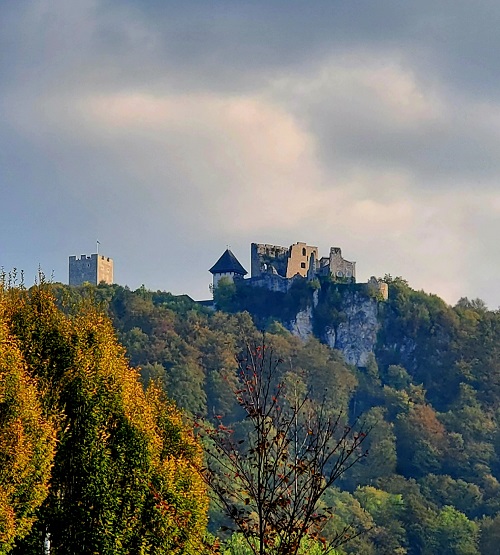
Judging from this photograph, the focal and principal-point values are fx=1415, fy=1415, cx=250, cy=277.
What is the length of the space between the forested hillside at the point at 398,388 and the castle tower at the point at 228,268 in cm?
353

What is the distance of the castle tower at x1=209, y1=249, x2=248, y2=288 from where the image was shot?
12119 cm

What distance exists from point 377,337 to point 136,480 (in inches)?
3773

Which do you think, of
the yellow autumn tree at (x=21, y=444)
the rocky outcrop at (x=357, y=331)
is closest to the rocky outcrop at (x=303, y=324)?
the rocky outcrop at (x=357, y=331)

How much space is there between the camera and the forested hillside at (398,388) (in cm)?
8688

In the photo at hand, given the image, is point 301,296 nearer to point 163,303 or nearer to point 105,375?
point 163,303

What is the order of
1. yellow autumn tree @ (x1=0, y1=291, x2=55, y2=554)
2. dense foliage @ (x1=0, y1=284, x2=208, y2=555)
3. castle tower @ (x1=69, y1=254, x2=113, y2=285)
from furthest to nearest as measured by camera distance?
castle tower @ (x1=69, y1=254, x2=113, y2=285) → dense foliage @ (x1=0, y1=284, x2=208, y2=555) → yellow autumn tree @ (x1=0, y1=291, x2=55, y2=554)

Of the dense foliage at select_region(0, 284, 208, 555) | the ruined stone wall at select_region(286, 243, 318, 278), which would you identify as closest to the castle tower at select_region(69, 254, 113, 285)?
the ruined stone wall at select_region(286, 243, 318, 278)

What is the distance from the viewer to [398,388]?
120000 millimetres

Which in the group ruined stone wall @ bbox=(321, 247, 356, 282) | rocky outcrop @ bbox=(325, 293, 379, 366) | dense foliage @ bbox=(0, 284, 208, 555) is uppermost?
ruined stone wall @ bbox=(321, 247, 356, 282)

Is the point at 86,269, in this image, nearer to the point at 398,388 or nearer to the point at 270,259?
the point at 270,259

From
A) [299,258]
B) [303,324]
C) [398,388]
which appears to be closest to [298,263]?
[299,258]

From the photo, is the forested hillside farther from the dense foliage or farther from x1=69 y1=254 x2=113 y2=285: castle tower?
the dense foliage

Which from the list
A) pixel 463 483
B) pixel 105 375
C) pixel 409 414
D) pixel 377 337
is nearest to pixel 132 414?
pixel 105 375

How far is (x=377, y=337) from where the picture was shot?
122 m
